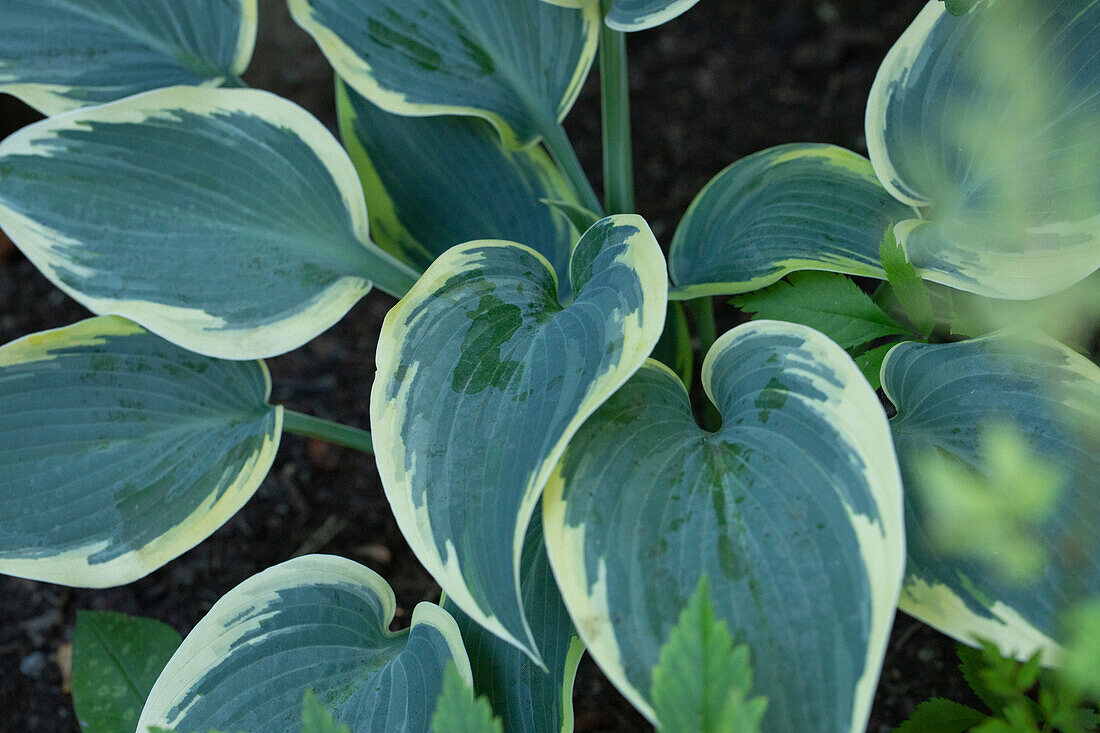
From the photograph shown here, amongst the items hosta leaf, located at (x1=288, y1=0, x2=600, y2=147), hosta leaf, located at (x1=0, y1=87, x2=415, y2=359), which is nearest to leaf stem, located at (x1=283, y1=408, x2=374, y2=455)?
hosta leaf, located at (x1=0, y1=87, x2=415, y2=359)

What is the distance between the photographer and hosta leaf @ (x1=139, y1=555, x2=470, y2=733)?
0.68m

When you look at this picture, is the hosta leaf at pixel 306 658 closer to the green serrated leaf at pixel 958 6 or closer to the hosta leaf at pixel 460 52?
the hosta leaf at pixel 460 52

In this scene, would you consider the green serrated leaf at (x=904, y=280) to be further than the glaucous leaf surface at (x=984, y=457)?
Yes

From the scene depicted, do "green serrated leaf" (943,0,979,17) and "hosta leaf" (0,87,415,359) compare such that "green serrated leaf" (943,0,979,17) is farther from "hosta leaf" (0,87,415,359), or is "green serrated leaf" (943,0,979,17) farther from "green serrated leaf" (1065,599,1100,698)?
"hosta leaf" (0,87,415,359)

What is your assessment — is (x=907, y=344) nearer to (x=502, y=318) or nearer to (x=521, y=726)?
(x=502, y=318)

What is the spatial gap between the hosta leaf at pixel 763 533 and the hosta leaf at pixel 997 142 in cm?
25

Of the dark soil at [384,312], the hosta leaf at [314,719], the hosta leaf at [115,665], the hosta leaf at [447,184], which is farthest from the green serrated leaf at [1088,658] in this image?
the hosta leaf at [115,665]

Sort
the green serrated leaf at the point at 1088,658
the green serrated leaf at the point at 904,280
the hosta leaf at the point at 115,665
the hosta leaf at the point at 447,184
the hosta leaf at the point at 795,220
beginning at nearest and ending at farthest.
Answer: the green serrated leaf at the point at 1088,658 → the green serrated leaf at the point at 904,280 → the hosta leaf at the point at 795,220 → the hosta leaf at the point at 115,665 → the hosta leaf at the point at 447,184

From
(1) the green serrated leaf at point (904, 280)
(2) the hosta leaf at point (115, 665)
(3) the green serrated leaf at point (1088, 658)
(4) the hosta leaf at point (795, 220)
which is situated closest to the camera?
(3) the green serrated leaf at point (1088, 658)

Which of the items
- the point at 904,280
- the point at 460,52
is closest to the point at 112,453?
the point at 460,52

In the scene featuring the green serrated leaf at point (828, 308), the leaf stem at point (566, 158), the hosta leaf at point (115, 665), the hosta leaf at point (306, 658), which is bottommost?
the hosta leaf at point (115, 665)

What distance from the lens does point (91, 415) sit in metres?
0.83

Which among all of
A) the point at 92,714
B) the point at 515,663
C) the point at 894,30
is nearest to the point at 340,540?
the point at 92,714

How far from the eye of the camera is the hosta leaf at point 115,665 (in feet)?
2.93
